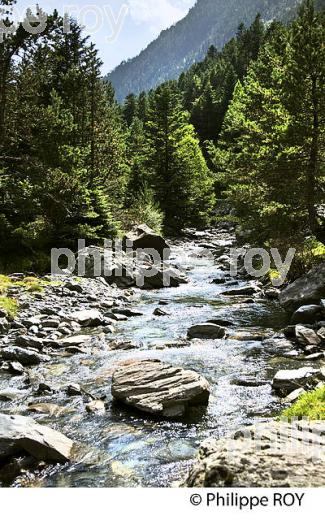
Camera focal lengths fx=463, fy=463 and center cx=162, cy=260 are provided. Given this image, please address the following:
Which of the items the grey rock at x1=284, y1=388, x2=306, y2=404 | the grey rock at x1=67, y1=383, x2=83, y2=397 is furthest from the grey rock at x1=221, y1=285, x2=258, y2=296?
the grey rock at x1=67, y1=383, x2=83, y2=397

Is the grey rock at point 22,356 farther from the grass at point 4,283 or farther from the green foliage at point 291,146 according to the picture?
the green foliage at point 291,146

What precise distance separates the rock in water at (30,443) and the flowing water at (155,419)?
19cm

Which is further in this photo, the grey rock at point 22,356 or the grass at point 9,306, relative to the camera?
the grass at point 9,306

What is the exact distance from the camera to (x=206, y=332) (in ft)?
38.8

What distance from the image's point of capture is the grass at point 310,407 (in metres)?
5.92

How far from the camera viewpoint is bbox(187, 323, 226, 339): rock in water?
11750 millimetres

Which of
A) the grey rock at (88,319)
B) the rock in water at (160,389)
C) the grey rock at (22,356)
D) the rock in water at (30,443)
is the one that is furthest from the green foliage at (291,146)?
the rock in water at (30,443)

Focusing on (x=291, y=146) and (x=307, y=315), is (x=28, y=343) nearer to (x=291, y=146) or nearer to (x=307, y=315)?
(x=307, y=315)

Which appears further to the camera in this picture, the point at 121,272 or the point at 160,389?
the point at 121,272

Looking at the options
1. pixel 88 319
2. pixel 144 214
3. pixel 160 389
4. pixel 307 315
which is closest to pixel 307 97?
pixel 307 315

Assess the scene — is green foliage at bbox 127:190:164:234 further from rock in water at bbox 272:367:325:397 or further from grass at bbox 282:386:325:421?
grass at bbox 282:386:325:421

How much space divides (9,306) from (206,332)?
5.50 metres
